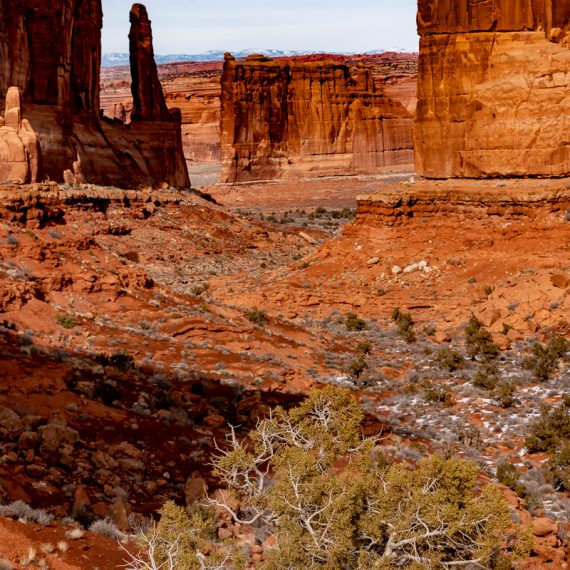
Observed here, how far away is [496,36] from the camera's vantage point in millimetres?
27438

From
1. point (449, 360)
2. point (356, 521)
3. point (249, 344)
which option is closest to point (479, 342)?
point (449, 360)

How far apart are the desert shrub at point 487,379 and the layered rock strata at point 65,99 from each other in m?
23.4

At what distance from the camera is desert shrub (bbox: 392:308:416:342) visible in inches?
904

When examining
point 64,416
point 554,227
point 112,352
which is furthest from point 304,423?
point 554,227

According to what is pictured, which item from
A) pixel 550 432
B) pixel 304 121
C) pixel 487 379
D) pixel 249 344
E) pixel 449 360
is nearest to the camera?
pixel 550 432

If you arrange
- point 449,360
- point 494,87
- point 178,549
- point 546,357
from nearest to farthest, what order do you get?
point 178,549
point 546,357
point 449,360
point 494,87

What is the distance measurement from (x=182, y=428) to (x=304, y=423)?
2660 mm

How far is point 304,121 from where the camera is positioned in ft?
243

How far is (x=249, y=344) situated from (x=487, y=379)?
17.2ft

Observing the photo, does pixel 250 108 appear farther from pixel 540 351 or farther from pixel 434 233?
pixel 540 351

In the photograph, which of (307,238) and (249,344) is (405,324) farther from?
(307,238)

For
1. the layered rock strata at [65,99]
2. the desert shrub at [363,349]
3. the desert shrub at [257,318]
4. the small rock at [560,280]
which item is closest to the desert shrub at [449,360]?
the desert shrub at [363,349]

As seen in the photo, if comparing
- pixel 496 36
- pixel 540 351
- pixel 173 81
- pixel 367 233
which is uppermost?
pixel 173 81

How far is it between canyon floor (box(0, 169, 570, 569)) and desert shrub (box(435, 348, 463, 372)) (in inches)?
6.4
